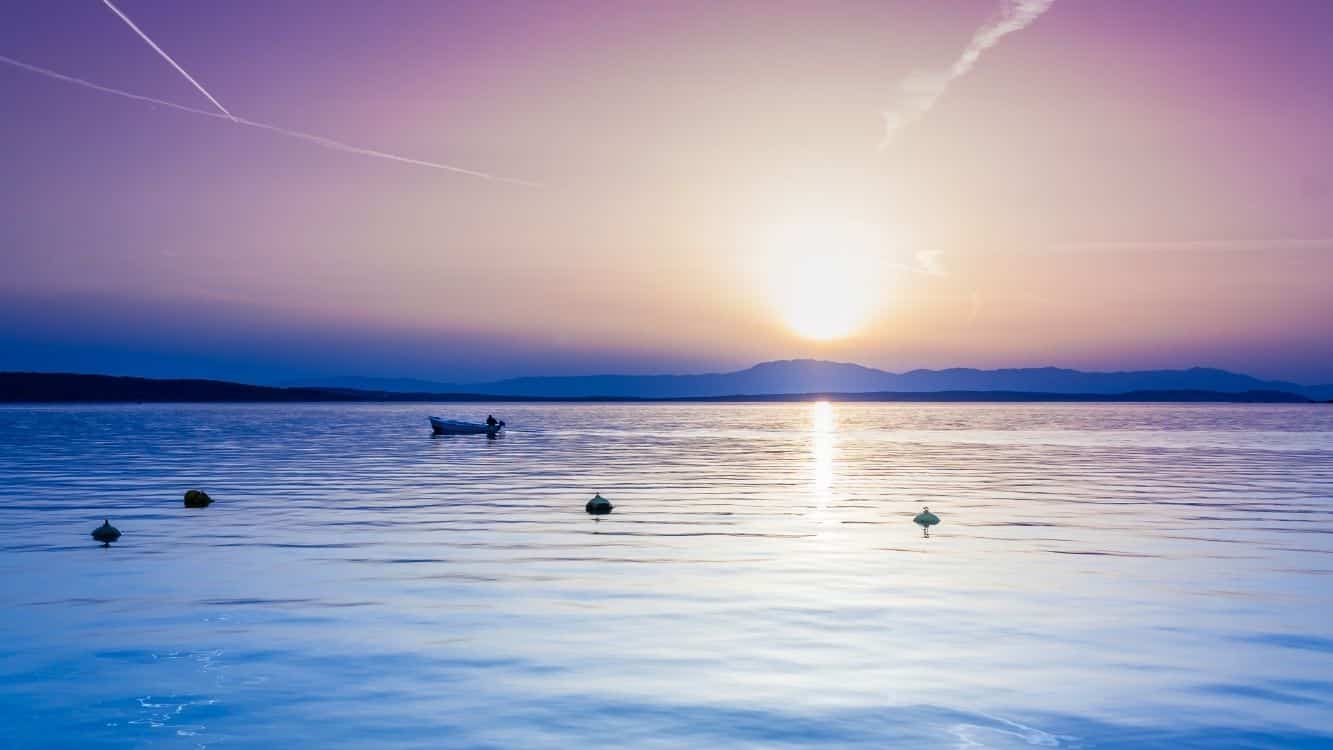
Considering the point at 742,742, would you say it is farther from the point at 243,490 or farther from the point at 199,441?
the point at 199,441

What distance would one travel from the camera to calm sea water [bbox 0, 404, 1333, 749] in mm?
14156

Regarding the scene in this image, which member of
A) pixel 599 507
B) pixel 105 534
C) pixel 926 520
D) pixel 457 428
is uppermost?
pixel 457 428

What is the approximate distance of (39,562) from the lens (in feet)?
88.8

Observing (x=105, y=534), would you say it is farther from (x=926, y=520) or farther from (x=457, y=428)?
(x=457, y=428)

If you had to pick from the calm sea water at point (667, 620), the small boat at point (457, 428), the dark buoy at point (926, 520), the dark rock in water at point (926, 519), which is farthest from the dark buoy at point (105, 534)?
the small boat at point (457, 428)

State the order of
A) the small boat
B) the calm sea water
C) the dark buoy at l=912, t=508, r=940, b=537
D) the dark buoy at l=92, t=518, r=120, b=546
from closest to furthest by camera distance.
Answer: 1. the calm sea water
2. the dark buoy at l=92, t=518, r=120, b=546
3. the dark buoy at l=912, t=508, r=940, b=537
4. the small boat

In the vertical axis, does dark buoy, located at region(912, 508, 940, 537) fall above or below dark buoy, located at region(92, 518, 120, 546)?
above

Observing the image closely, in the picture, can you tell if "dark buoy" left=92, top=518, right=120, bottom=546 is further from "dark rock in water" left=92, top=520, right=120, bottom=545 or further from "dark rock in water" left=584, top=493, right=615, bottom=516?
"dark rock in water" left=584, top=493, right=615, bottom=516

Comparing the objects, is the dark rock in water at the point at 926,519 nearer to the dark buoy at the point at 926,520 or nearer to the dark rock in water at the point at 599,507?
the dark buoy at the point at 926,520

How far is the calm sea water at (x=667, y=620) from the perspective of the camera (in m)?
14.2

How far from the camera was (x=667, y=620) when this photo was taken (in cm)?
2023

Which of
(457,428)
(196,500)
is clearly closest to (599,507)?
(196,500)

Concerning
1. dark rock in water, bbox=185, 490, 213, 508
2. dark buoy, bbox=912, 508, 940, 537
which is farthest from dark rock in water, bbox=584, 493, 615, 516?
dark rock in water, bbox=185, 490, 213, 508

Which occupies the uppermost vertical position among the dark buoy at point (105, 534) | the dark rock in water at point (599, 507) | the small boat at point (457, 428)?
the small boat at point (457, 428)
